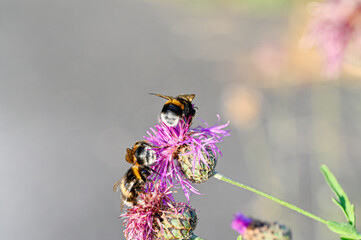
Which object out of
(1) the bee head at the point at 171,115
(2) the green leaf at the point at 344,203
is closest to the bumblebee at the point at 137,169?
(1) the bee head at the point at 171,115

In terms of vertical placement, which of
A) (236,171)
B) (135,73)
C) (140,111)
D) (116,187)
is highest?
(135,73)

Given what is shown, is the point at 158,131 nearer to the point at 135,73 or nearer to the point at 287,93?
the point at 287,93

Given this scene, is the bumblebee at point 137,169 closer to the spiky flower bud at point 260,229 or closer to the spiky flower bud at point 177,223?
the spiky flower bud at point 177,223

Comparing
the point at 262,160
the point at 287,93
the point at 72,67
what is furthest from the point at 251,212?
the point at 72,67

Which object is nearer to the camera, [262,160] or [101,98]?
[262,160]

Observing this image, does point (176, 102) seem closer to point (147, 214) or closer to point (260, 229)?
point (147, 214)

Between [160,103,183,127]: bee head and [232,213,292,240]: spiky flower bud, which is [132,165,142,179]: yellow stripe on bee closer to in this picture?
[160,103,183,127]: bee head

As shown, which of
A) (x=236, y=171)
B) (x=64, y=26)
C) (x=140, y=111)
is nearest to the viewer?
(x=236, y=171)
